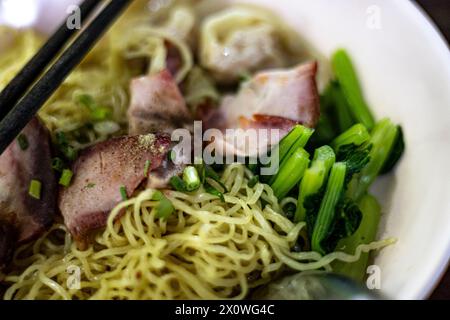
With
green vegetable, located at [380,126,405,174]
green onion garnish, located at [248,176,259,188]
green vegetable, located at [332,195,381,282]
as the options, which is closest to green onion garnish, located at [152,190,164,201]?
green onion garnish, located at [248,176,259,188]

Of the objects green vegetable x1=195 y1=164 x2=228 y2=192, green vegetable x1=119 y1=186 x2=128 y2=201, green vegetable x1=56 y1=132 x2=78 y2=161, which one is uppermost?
green vegetable x1=56 y1=132 x2=78 y2=161

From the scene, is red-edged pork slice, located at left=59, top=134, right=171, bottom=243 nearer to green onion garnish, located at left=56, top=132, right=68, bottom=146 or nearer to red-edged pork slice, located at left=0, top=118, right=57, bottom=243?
red-edged pork slice, located at left=0, top=118, right=57, bottom=243

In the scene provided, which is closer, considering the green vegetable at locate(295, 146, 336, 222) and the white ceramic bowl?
the white ceramic bowl

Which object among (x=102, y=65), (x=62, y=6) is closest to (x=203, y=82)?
(x=102, y=65)

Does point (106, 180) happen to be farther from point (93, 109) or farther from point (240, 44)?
point (240, 44)

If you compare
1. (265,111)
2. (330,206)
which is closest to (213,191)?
(330,206)
